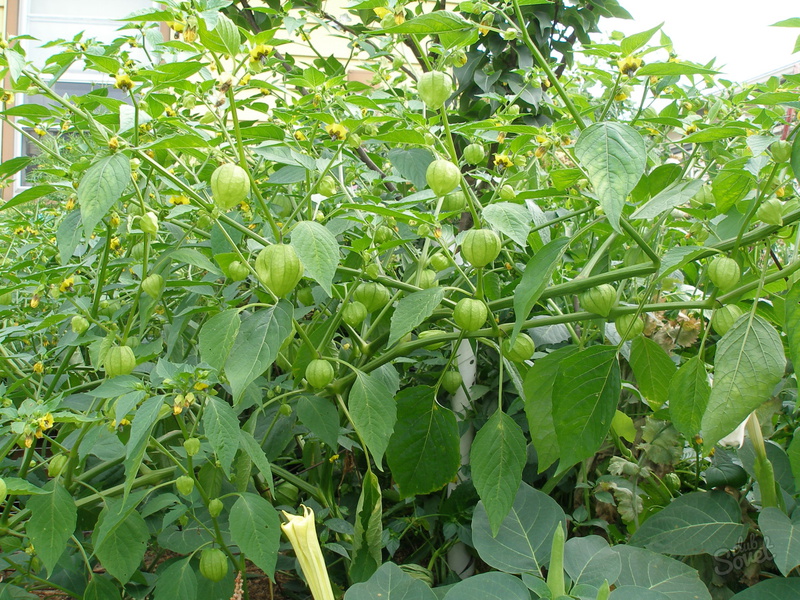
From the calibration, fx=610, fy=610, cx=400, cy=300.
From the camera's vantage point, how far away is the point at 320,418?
0.91 meters

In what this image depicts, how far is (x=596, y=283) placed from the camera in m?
0.76

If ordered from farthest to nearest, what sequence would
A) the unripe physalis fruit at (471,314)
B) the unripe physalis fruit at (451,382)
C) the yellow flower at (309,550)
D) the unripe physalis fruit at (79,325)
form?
1. the unripe physalis fruit at (451,382)
2. the unripe physalis fruit at (79,325)
3. the unripe physalis fruit at (471,314)
4. the yellow flower at (309,550)

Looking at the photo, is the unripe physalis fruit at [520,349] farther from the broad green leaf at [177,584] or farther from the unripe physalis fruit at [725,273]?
the broad green leaf at [177,584]

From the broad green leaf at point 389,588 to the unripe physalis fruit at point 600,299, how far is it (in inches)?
15.4

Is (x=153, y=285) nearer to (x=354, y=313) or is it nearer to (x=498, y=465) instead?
(x=354, y=313)

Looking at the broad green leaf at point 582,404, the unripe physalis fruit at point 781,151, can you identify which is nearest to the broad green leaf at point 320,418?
the broad green leaf at point 582,404

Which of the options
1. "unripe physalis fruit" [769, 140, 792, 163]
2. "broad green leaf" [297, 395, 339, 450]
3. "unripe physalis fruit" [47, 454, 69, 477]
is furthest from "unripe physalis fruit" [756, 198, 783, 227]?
"unripe physalis fruit" [47, 454, 69, 477]

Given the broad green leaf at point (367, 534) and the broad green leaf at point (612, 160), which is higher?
Result: the broad green leaf at point (612, 160)

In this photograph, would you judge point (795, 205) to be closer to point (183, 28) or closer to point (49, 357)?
point (183, 28)

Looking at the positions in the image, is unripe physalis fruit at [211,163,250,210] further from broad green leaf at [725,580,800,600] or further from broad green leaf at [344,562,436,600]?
broad green leaf at [725,580,800,600]

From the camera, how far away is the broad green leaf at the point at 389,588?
22.6 inches

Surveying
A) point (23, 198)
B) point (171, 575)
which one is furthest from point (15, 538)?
point (23, 198)

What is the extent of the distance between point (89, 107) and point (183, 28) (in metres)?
0.30

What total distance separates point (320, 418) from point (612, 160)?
56cm
